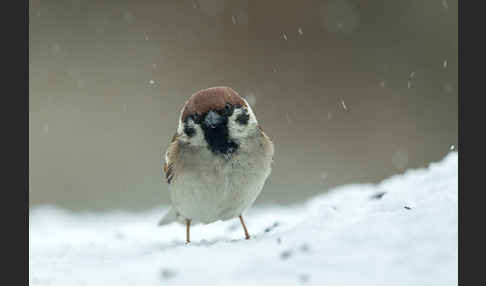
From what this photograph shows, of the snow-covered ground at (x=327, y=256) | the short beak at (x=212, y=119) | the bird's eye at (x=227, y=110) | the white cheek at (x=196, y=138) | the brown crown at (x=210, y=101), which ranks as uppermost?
the brown crown at (x=210, y=101)

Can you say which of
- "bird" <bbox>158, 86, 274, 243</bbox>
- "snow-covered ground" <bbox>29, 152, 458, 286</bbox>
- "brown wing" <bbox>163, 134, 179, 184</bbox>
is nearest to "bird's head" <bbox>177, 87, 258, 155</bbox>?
"bird" <bbox>158, 86, 274, 243</bbox>

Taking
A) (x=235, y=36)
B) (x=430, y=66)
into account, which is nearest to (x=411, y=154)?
(x=430, y=66)

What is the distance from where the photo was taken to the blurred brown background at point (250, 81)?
661 cm

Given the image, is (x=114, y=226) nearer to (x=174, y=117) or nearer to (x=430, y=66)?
(x=174, y=117)

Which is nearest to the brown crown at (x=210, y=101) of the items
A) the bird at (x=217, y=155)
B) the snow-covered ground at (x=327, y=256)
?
the bird at (x=217, y=155)

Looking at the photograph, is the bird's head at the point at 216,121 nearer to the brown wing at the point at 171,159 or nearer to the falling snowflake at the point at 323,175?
the brown wing at the point at 171,159

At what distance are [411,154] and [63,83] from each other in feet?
13.1

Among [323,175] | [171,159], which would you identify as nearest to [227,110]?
[171,159]

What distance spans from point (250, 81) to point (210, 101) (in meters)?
4.14

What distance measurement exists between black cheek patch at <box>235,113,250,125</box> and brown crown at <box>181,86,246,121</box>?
6cm

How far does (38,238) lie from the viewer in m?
3.86

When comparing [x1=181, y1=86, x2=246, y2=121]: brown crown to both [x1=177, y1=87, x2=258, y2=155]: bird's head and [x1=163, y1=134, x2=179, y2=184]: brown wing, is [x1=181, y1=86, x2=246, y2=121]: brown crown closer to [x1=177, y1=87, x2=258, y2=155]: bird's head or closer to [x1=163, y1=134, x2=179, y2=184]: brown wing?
[x1=177, y1=87, x2=258, y2=155]: bird's head

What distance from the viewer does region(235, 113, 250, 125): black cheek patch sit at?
2.88m

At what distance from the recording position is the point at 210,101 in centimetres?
279
